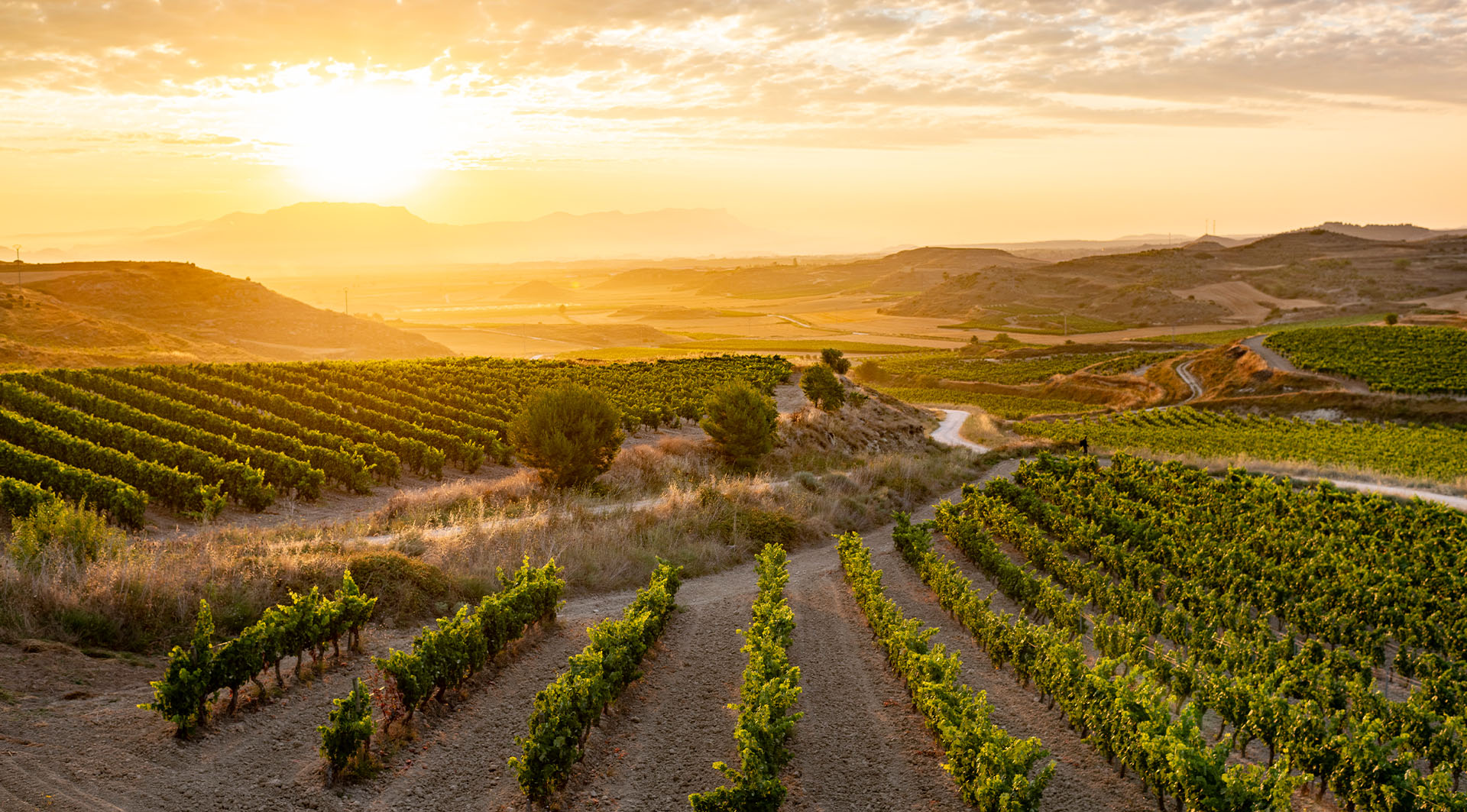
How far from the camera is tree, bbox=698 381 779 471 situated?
34.3 m

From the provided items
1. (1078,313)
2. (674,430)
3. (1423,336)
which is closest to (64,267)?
(674,430)

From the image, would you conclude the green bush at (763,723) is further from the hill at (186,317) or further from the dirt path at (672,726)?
the hill at (186,317)

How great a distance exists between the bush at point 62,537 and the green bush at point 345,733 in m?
7.93

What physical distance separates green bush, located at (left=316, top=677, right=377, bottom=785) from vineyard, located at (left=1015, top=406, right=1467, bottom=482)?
4181 cm

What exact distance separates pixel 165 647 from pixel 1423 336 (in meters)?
103

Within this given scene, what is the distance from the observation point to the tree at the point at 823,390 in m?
52.3

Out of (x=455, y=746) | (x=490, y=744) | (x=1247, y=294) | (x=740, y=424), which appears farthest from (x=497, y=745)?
(x=1247, y=294)

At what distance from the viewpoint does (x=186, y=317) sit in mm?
102562

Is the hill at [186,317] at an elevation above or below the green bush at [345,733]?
above

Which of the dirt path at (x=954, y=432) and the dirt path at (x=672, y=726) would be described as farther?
the dirt path at (x=954, y=432)

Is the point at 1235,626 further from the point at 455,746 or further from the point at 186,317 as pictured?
the point at 186,317

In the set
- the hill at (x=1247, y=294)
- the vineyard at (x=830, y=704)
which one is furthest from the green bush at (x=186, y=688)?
the hill at (x=1247, y=294)

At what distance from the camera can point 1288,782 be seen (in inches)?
322

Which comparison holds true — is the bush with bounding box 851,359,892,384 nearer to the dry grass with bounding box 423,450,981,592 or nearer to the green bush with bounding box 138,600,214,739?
the dry grass with bounding box 423,450,981,592
